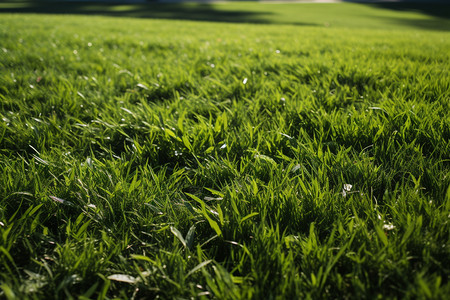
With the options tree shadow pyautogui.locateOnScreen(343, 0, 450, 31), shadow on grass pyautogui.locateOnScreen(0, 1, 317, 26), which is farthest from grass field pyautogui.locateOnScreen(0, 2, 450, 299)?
tree shadow pyautogui.locateOnScreen(343, 0, 450, 31)

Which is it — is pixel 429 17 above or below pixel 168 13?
below

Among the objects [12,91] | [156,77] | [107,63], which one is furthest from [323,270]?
[107,63]

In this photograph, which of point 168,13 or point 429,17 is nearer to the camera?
point 429,17

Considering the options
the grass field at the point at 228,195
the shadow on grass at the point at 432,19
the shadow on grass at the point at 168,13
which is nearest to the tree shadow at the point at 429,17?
the shadow on grass at the point at 432,19

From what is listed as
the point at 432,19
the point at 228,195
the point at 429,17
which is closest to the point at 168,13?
the point at 432,19

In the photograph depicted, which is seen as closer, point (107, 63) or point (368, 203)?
point (368, 203)

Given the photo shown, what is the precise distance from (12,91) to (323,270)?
2928 mm

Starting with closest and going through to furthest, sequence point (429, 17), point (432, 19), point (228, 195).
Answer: point (228, 195) < point (432, 19) < point (429, 17)

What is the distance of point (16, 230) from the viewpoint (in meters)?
1.20

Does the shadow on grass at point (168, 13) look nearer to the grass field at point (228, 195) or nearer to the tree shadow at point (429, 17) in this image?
the tree shadow at point (429, 17)

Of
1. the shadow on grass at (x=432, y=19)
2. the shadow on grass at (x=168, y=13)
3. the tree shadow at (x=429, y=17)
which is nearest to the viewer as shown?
the shadow on grass at (x=432, y=19)

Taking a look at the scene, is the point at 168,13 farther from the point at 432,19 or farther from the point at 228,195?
the point at 228,195

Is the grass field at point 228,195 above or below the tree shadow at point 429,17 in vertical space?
below

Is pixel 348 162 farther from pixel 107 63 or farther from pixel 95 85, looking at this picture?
pixel 107 63
